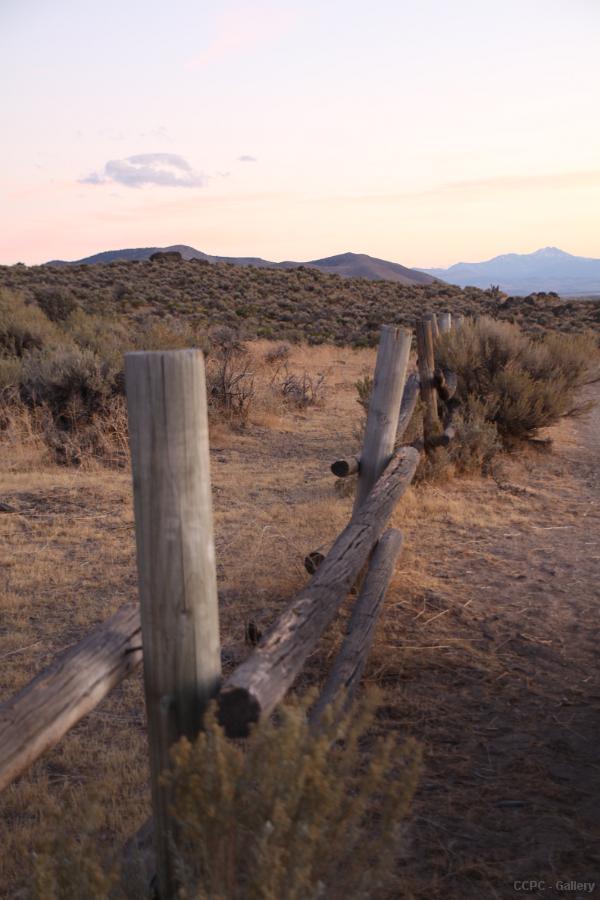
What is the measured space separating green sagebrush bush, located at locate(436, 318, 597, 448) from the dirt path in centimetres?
268

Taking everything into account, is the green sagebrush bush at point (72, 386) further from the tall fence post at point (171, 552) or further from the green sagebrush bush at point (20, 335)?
the tall fence post at point (171, 552)

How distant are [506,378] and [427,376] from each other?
1766 millimetres

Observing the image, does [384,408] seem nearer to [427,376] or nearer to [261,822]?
[427,376]

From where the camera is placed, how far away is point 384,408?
15.9ft

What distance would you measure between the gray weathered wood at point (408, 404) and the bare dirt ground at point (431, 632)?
2.75 feet

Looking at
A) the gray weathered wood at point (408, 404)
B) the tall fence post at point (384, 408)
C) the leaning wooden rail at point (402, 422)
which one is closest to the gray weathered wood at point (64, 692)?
the leaning wooden rail at point (402, 422)

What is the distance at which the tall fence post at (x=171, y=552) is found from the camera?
5.77 ft

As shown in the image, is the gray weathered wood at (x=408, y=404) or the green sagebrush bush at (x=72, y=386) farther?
the green sagebrush bush at (x=72, y=386)

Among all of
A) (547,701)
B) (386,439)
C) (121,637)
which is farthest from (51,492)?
(121,637)

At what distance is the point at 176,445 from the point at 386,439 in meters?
3.21

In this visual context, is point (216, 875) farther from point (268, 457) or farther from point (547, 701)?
point (268, 457)

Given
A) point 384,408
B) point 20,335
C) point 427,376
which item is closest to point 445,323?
point 427,376

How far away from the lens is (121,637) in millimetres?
2031

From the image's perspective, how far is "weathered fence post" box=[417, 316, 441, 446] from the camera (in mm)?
7621
